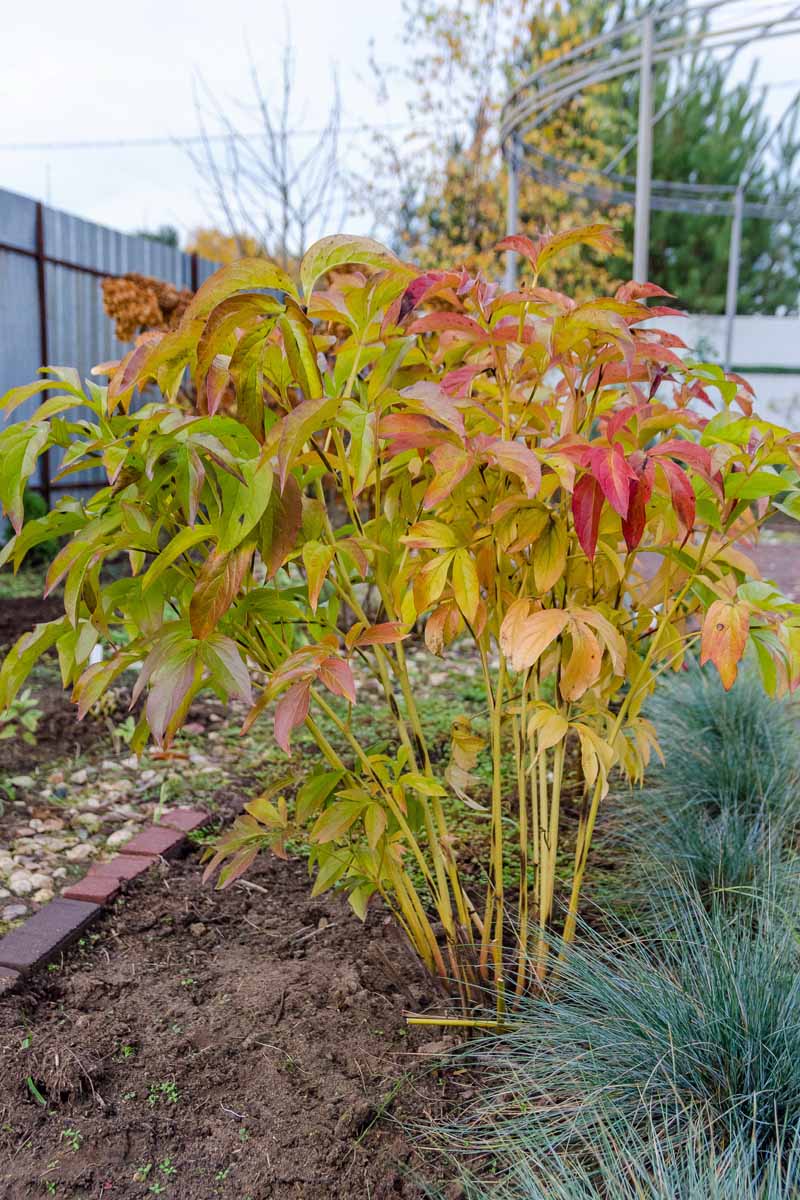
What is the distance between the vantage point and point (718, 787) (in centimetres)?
234

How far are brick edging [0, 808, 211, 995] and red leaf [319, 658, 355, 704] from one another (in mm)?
965

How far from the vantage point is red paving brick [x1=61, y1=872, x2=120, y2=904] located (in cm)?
190

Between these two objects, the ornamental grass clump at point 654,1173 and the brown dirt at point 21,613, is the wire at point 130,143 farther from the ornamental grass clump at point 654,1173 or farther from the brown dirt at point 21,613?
the ornamental grass clump at point 654,1173

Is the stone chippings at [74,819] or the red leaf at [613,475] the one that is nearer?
the red leaf at [613,475]

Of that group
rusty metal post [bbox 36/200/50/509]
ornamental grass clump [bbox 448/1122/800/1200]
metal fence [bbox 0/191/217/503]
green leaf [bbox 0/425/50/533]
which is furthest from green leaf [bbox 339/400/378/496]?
rusty metal post [bbox 36/200/50/509]

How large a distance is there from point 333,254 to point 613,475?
1.35ft

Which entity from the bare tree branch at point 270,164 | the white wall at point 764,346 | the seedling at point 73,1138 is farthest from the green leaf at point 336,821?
the white wall at point 764,346

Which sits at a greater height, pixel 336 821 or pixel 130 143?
pixel 130 143

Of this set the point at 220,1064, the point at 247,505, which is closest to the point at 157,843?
the point at 220,1064

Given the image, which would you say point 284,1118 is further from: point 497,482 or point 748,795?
point 748,795

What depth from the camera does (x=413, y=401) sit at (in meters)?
1.06

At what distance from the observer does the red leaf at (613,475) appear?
998 millimetres

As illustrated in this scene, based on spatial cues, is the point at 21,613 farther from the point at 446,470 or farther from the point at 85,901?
the point at 446,470

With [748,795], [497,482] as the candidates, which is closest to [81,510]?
[497,482]
